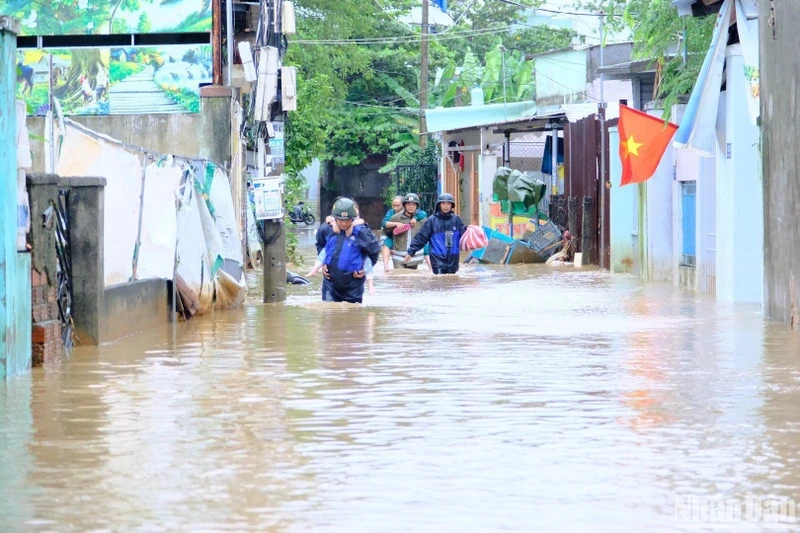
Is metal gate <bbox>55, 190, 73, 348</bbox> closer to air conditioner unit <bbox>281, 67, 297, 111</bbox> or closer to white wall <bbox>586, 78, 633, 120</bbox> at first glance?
air conditioner unit <bbox>281, 67, 297, 111</bbox>

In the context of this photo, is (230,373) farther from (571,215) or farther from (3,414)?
(571,215)

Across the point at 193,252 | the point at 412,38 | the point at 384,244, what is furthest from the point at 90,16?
the point at 412,38

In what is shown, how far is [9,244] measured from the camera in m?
10.5

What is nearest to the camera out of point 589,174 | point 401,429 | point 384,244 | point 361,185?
point 401,429

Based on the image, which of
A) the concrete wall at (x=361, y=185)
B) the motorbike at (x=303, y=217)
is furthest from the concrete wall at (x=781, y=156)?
the motorbike at (x=303, y=217)

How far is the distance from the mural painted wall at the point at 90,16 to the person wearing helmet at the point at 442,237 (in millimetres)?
5322

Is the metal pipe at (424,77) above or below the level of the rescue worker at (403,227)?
above

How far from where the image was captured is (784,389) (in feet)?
31.2

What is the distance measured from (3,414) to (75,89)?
15167 mm

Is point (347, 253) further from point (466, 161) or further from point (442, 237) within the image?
point (466, 161)

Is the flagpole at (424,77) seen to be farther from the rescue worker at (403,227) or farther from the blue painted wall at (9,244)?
the blue painted wall at (9,244)

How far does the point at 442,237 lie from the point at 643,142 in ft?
14.1

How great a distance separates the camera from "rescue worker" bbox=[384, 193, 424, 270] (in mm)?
24406

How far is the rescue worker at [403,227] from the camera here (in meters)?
24.4
